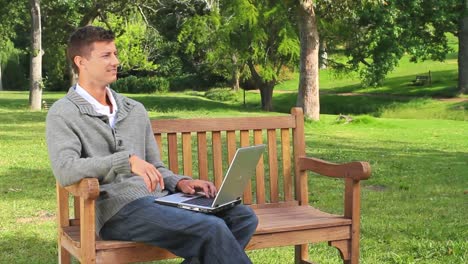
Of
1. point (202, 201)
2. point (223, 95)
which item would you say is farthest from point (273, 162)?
point (223, 95)

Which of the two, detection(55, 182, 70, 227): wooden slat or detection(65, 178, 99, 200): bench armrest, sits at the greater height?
detection(65, 178, 99, 200): bench armrest

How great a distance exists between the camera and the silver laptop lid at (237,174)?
365cm

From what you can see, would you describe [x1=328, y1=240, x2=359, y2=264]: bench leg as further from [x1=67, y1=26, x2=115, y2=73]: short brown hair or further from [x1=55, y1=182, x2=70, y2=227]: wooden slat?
[x1=67, y1=26, x2=115, y2=73]: short brown hair

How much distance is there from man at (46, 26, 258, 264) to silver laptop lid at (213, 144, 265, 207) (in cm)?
10

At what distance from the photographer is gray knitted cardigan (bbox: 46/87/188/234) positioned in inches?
140

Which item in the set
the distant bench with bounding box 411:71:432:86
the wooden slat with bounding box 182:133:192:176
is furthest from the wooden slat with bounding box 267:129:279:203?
the distant bench with bounding box 411:71:432:86

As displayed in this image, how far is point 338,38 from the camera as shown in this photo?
103 feet

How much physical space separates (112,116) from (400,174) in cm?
735

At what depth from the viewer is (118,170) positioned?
3.58 metres

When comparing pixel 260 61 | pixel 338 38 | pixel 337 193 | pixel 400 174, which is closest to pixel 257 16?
pixel 260 61

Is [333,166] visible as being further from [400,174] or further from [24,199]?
[400,174]

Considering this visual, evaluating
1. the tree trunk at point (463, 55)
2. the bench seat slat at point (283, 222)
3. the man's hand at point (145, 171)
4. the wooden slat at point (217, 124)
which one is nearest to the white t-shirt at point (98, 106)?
the man's hand at point (145, 171)

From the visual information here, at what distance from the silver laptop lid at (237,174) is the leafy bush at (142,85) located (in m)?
46.4

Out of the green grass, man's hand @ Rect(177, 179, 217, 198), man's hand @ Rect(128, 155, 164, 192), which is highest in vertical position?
man's hand @ Rect(128, 155, 164, 192)
